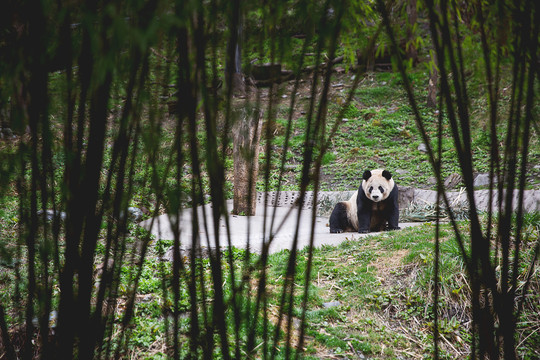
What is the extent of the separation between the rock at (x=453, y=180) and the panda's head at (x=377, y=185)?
94.9 inches

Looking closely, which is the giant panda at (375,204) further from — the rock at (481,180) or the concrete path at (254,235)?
the rock at (481,180)

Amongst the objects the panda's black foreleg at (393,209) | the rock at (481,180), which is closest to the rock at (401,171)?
the rock at (481,180)

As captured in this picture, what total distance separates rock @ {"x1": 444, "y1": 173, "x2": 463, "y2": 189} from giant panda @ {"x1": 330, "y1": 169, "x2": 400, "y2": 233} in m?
2.22

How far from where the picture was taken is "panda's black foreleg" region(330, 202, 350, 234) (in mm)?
6223

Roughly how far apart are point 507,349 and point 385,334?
2.01 m

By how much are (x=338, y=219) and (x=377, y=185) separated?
0.82m

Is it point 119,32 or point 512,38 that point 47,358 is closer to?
point 119,32

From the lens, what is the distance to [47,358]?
4.08ft

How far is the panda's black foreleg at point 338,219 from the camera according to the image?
6223 mm

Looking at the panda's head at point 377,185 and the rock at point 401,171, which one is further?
the rock at point 401,171

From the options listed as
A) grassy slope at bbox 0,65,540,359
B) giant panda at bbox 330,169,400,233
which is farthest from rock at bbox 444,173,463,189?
grassy slope at bbox 0,65,540,359

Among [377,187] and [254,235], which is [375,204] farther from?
[254,235]

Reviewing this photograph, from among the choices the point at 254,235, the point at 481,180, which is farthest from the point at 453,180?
the point at 254,235

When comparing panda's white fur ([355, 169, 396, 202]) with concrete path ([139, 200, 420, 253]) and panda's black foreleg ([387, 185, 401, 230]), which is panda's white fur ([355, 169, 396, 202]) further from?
concrete path ([139, 200, 420, 253])
